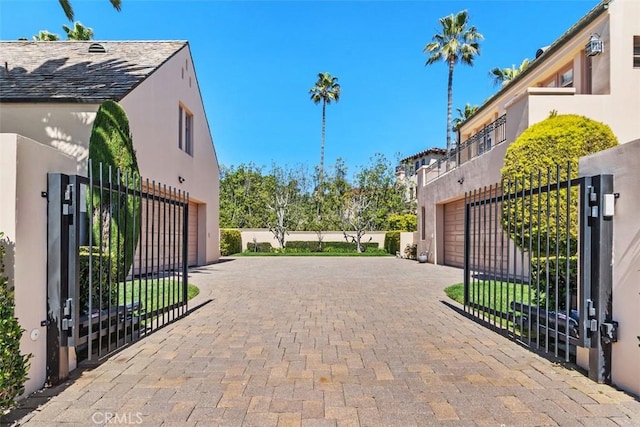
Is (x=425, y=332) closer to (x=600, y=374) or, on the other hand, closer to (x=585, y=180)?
(x=600, y=374)

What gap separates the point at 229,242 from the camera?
951 inches

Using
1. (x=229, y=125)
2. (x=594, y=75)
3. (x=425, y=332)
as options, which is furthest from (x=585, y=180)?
(x=229, y=125)

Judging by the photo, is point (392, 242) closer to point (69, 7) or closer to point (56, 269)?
point (69, 7)

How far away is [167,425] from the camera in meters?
3.05

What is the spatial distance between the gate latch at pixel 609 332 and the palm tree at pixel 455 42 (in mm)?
28354

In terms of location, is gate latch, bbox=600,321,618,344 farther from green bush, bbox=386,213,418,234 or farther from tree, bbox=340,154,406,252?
tree, bbox=340,154,406,252

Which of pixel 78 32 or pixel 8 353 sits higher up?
pixel 78 32

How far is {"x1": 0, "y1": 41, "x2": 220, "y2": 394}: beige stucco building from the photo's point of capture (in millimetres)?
3404

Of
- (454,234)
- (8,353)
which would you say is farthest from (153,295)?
(454,234)

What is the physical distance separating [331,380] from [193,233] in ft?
45.8

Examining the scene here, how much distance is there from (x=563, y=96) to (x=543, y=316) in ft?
24.8

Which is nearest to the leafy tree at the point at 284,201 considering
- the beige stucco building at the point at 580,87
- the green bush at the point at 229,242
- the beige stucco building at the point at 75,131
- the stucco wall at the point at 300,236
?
the stucco wall at the point at 300,236

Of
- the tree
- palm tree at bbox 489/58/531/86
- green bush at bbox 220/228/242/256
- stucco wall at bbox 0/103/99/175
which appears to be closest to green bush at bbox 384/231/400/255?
the tree

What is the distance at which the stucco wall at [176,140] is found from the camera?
11484 millimetres
